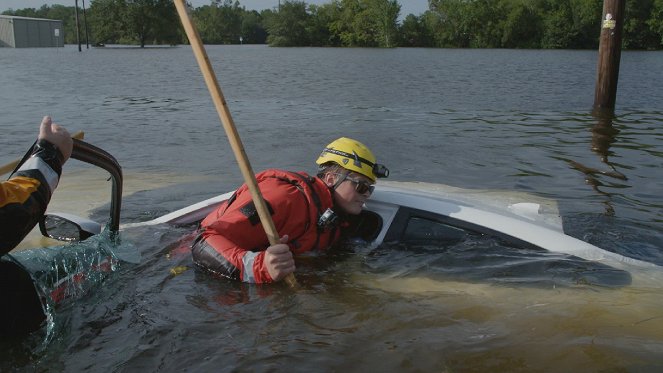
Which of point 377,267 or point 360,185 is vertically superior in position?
point 360,185

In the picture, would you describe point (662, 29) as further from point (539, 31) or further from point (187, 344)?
point (187, 344)

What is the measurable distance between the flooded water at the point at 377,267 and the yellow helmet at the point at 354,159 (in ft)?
2.21

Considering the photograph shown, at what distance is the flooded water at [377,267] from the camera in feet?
11.9

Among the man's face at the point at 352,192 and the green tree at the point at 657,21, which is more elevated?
the green tree at the point at 657,21

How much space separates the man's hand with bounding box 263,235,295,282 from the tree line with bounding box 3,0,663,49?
68.0m

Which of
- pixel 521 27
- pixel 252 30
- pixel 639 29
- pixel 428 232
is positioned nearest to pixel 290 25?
pixel 252 30

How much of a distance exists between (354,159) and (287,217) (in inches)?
26.1

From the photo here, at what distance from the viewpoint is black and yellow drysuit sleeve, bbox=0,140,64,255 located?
2.66 m

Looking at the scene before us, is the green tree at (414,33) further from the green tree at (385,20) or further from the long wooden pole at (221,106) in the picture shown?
the long wooden pole at (221,106)

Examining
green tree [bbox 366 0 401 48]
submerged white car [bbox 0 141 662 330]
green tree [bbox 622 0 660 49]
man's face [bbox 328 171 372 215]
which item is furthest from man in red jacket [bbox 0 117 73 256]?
green tree [bbox 366 0 401 48]

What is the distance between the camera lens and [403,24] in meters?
91.7

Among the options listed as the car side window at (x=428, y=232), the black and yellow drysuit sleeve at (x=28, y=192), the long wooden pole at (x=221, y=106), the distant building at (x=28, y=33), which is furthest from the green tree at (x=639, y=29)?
the distant building at (x=28, y=33)

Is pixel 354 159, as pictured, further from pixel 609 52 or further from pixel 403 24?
pixel 403 24

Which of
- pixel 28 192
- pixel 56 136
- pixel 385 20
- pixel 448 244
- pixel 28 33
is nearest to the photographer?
pixel 28 192
